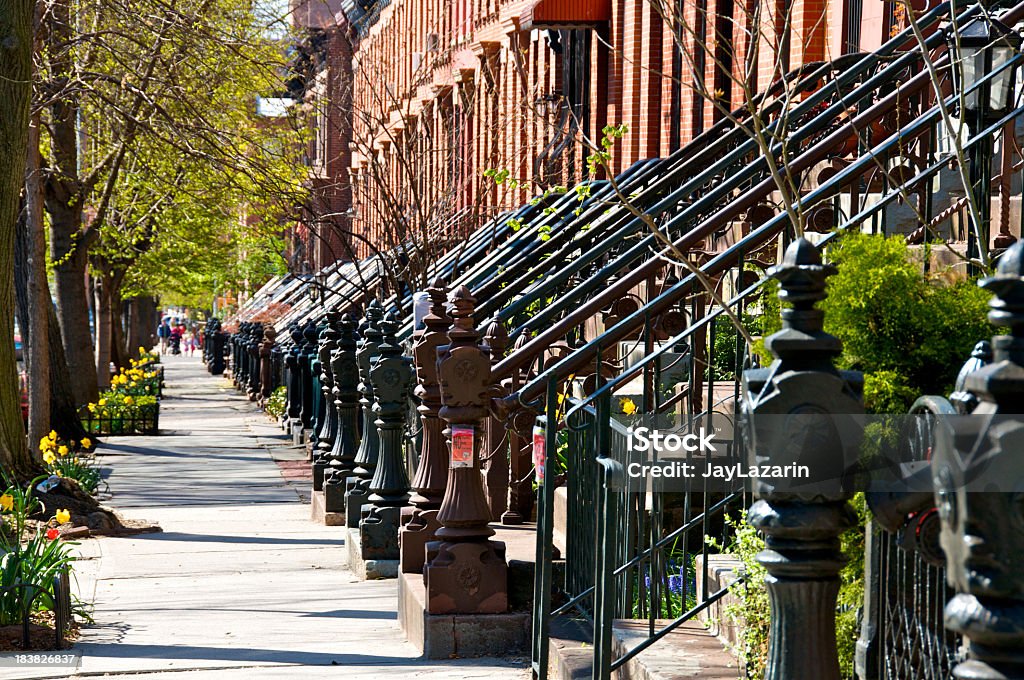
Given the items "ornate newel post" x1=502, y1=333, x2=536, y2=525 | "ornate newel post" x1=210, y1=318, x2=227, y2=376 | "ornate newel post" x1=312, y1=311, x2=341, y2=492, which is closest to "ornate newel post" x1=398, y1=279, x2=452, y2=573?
"ornate newel post" x1=502, y1=333, x2=536, y2=525

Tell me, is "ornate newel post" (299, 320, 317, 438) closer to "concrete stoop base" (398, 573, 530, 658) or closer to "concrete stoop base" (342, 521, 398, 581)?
"concrete stoop base" (342, 521, 398, 581)

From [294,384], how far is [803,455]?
64.9ft

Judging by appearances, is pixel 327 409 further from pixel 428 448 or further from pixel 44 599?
pixel 44 599

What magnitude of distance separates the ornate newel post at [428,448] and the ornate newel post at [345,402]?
401cm

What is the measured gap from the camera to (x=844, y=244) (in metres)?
4.33

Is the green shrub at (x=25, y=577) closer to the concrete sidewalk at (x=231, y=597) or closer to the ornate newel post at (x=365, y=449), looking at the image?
the concrete sidewalk at (x=231, y=597)

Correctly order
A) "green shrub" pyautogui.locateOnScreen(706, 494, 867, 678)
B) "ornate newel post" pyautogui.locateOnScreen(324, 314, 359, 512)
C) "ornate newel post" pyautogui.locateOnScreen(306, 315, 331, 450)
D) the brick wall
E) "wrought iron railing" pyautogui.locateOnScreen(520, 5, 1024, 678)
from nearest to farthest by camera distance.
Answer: "green shrub" pyautogui.locateOnScreen(706, 494, 867, 678) → "wrought iron railing" pyautogui.locateOnScreen(520, 5, 1024, 678) → "ornate newel post" pyautogui.locateOnScreen(324, 314, 359, 512) → the brick wall → "ornate newel post" pyautogui.locateOnScreen(306, 315, 331, 450)

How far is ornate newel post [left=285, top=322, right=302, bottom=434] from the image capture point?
69.5 ft

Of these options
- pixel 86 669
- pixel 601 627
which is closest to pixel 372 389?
pixel 86 669

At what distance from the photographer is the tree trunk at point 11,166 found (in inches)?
468

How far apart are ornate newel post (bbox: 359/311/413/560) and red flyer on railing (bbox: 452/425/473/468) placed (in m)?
2.41

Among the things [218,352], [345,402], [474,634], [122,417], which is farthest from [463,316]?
[218,352]

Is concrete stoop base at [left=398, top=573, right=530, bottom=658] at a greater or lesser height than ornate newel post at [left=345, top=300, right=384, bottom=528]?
lesser

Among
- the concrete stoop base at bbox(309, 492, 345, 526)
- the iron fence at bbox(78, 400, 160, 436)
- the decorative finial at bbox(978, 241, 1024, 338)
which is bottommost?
the concrete stoop base at bbox(309, 492, 345, 526)
